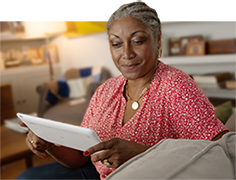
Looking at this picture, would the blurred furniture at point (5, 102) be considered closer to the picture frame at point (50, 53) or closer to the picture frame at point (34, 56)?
the picture frame at point (34, 56)

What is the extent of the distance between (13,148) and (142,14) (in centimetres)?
124

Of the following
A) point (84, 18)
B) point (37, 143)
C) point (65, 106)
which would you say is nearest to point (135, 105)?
point (37, 143)

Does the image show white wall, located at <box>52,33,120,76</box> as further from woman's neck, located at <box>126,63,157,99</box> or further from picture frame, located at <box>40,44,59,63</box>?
woman's neck, located at <box>126,63,157,99</box>

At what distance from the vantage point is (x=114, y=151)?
0.72 meters

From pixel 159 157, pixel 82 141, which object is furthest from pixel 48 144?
pixel 159 157

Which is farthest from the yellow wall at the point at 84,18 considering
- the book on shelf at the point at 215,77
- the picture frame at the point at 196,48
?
the book on shelf at the point at 215,77

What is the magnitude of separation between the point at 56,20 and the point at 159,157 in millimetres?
3663

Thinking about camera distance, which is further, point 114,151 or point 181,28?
point 181,28

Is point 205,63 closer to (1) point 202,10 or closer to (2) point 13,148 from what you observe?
(1) point 202,10

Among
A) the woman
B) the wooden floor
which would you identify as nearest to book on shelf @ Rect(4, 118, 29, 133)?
the wooden floor

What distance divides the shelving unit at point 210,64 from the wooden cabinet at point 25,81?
2320 millimetres

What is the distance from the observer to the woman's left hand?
0.69m

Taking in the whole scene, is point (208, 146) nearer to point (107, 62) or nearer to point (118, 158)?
point (118, 158)

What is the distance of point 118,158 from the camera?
0.72 meters
